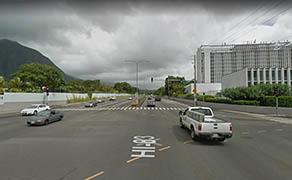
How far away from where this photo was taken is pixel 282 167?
5.71 m

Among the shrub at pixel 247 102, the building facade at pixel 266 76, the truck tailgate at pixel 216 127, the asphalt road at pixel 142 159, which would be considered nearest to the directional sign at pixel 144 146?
the asphalt road at pixel 142 159

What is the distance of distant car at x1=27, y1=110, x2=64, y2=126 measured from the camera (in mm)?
13711

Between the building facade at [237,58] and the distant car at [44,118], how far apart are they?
111690 millimetres

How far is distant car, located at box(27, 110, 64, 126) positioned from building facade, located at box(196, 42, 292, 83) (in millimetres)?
111690

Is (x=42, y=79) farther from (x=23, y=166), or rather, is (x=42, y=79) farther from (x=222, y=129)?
(x=222, y=129)

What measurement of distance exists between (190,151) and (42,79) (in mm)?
48667

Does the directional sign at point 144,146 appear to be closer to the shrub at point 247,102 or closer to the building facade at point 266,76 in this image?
the shrub at point 247,102

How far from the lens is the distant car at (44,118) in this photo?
45.0 ft

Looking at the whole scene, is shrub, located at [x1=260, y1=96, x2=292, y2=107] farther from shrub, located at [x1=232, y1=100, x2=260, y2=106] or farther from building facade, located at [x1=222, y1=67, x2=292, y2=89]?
building facade, located at [x1=222, y1=67, x2=292, y2=89]

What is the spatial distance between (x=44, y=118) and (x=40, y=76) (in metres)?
36.4

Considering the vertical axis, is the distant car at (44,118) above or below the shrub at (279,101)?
below

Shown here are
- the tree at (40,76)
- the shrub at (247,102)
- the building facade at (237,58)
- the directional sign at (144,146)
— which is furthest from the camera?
the building facade at (237,58)

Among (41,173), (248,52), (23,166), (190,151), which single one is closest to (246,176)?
(190,151)

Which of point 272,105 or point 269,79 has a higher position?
point 269,79
